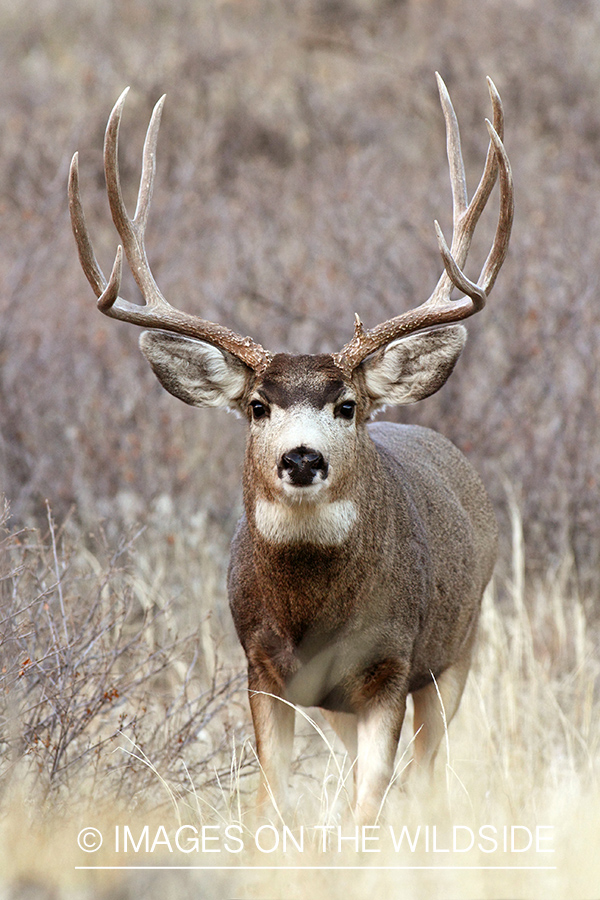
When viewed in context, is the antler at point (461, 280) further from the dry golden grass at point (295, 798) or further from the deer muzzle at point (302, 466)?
the dry golden grass at point (295, 798)

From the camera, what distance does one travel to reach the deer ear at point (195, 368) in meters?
5.07

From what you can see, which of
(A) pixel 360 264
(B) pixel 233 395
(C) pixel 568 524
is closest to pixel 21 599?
(B) pixel 233 395

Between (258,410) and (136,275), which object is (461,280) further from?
(136,275)

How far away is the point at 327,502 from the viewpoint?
463 centimetres

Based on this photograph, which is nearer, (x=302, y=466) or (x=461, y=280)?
(x=302, y=466)

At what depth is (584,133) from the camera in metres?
13.8

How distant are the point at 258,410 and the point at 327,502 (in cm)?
48

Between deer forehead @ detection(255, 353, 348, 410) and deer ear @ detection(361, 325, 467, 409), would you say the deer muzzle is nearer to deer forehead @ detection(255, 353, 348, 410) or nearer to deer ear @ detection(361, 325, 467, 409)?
deer forehead @ detection(255, 353, 348, 410)

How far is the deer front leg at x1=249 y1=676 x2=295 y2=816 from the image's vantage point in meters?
4.84

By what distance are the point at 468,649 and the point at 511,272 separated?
3.99 meters

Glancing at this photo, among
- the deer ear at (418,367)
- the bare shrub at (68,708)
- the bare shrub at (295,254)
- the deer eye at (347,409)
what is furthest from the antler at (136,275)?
the bare shrub at (295,254)

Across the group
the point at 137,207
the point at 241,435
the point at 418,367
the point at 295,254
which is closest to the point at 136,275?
the point at 137,207

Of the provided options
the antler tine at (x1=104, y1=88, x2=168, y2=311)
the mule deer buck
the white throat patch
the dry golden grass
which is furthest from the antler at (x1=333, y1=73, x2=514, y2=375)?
the dry golden grass

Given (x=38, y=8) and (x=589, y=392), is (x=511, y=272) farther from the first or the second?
(x=38, y=8)
